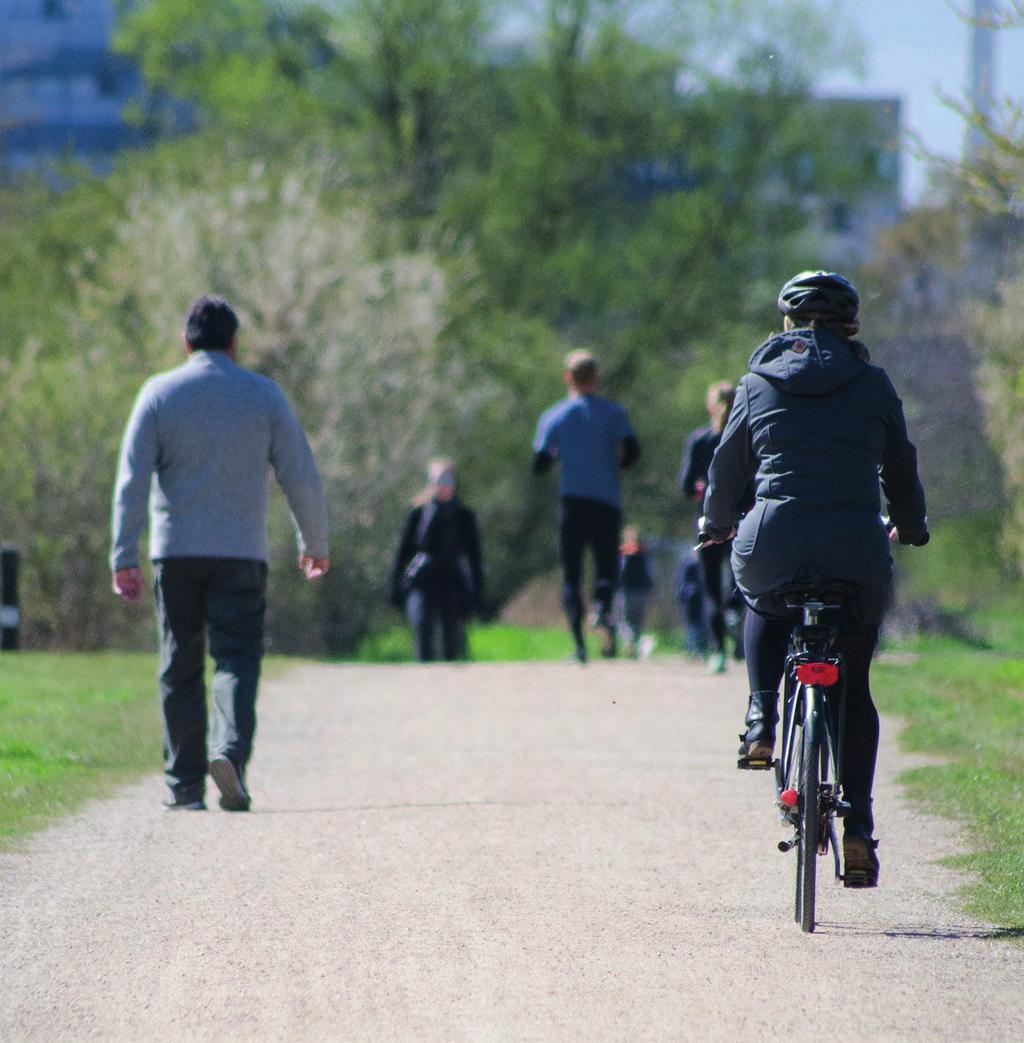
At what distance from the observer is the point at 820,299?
611 centimetres

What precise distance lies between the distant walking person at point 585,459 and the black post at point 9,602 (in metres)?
7.22

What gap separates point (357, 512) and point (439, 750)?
15.1 meters

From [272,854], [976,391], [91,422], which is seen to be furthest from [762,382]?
[976,391]

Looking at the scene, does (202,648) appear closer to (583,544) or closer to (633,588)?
(583,544)

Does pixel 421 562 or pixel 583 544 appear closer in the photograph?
pixel 583 544

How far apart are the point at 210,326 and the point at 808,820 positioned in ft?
12.4

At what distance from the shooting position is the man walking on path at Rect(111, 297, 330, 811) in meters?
8.29

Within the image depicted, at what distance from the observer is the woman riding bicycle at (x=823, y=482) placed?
19.3 feet

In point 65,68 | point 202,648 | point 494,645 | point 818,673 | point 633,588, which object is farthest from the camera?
point 65,68

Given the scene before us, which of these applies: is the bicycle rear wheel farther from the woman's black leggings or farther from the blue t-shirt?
the blue t-shirt

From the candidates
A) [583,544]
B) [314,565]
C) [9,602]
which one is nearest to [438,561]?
[583,544]

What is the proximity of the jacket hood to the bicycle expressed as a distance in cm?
A: 57

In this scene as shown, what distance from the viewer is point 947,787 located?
349 inches

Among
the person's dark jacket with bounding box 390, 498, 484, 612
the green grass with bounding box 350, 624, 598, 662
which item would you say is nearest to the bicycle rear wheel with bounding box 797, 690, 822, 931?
the person's dark jacket with bounding box 390, 498, 484, 612
